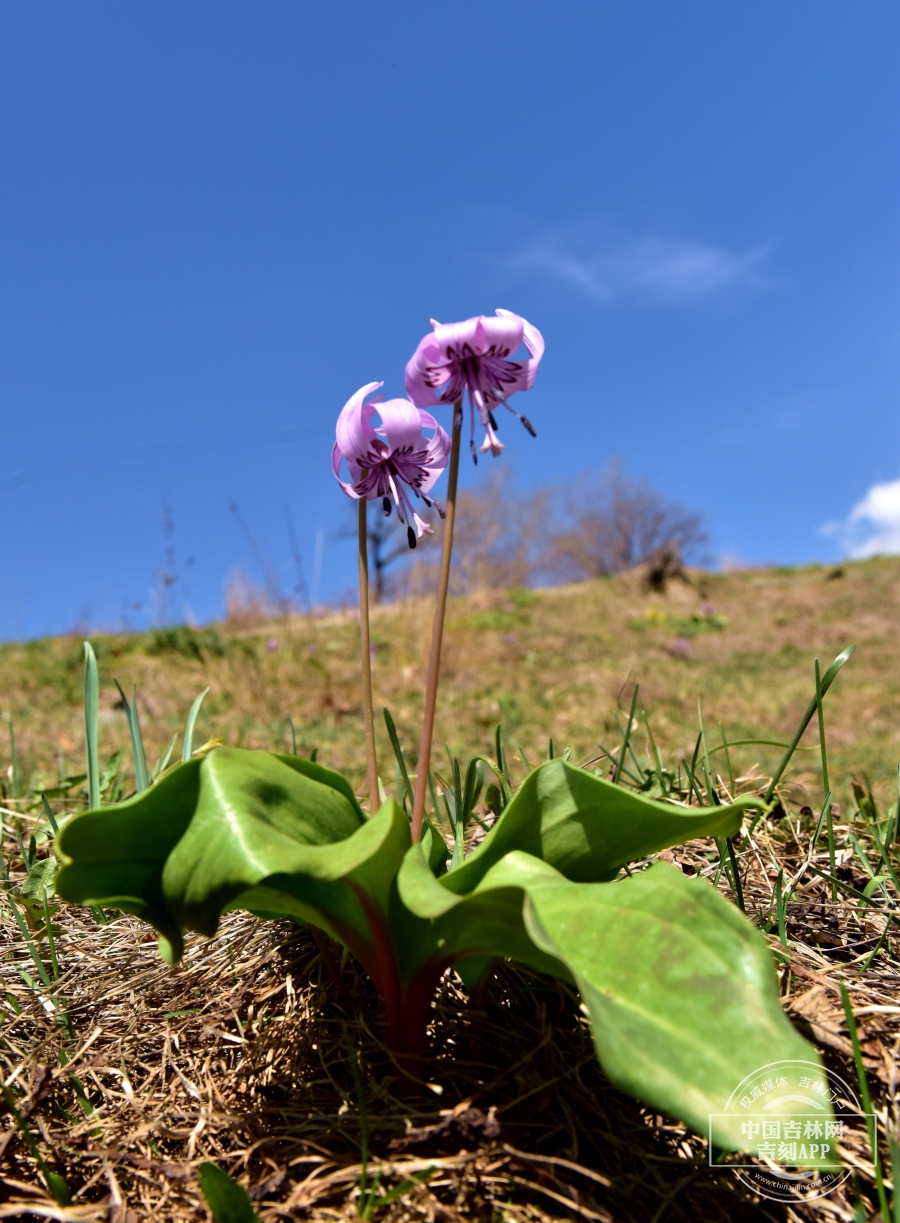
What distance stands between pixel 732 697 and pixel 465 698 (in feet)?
7.83

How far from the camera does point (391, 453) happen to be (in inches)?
48.0

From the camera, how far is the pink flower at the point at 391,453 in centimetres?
117

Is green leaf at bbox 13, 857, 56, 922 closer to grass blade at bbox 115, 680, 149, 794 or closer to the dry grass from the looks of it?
the dry grass

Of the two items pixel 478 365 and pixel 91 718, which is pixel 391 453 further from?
pixel 91 718

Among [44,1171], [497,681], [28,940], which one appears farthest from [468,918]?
[497,681]

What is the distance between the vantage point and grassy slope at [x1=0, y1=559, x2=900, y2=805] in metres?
4.89

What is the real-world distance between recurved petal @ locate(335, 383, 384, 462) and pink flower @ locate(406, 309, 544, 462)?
0.23ft

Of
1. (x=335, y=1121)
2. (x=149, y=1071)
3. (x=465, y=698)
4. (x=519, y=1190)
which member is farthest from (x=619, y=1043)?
(x=465, y=698)

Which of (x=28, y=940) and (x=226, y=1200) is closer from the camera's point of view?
(x=226, y=1200)

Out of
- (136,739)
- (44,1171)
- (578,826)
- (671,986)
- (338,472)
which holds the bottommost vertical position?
(44,1171)

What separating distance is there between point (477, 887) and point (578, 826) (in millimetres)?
159

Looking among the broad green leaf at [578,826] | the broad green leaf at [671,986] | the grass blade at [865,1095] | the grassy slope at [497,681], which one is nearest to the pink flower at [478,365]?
the broad green leaf at [578,826]

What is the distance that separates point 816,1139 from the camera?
72 centimetres

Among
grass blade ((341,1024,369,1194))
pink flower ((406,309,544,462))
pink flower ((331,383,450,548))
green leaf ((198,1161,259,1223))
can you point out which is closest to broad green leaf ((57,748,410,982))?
grass blade ((341,1024,369,1194))
